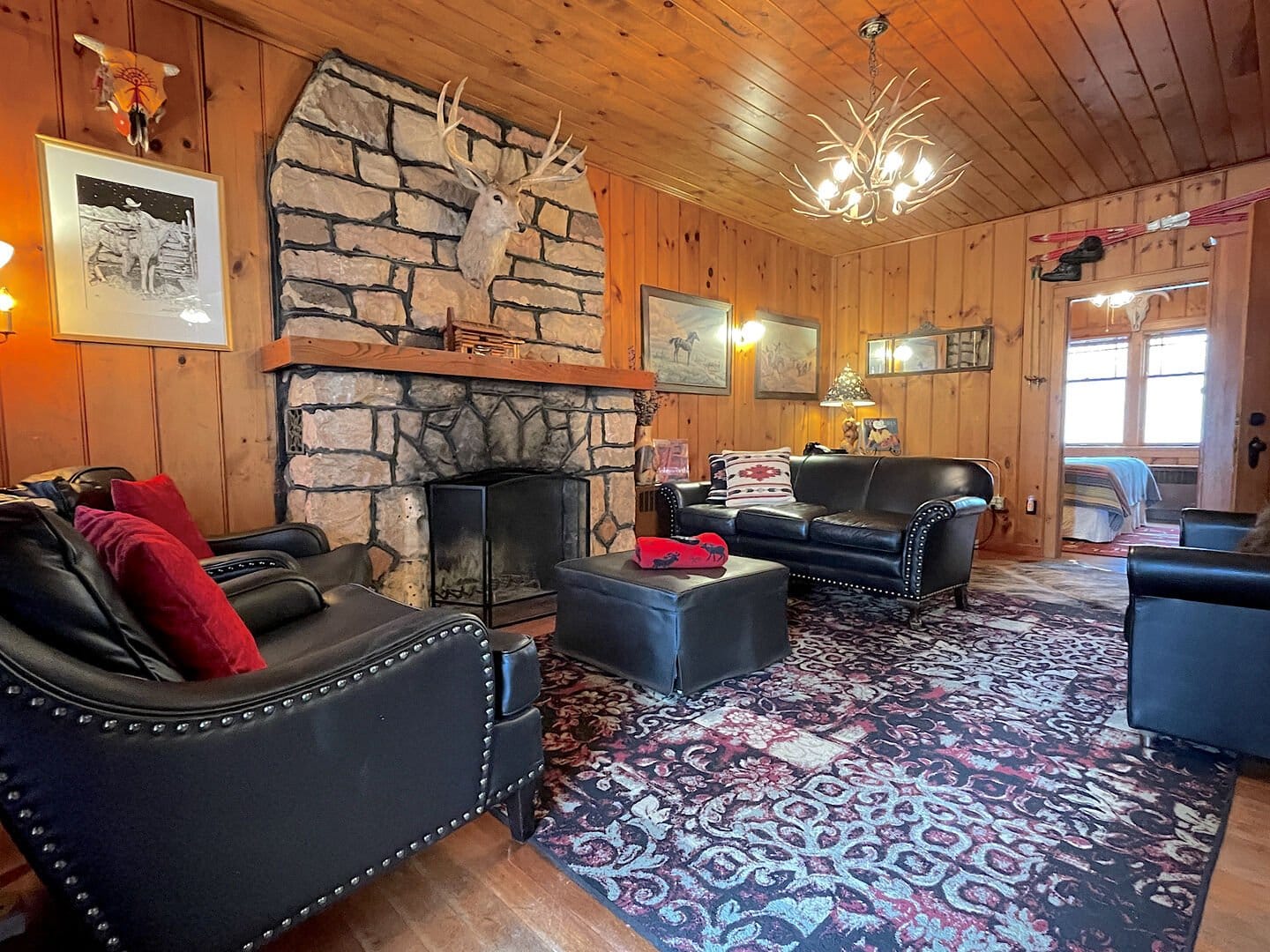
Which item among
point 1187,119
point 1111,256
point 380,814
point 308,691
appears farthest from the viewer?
point 1111,256

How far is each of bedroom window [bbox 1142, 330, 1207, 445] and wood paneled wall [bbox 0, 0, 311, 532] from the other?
8858mm

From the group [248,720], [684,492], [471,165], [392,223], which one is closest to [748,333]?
[684,492]

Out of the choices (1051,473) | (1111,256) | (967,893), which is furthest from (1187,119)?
(967,893)

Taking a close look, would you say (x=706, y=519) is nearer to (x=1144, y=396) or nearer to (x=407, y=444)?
(x=407, y=444)

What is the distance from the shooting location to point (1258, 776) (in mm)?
1752

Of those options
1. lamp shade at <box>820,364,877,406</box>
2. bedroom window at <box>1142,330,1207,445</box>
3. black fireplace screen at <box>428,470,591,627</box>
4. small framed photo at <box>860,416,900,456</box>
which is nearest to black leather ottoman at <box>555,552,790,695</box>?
black fireplace screen at <box>428,470,591,627</box>

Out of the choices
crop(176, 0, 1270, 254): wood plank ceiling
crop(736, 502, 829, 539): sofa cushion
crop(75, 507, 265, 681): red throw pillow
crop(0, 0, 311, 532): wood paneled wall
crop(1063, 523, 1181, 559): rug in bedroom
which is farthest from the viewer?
crop(1063, 523, 1181, 559): rug in bedroom

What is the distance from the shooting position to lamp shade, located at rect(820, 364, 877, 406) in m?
5.34

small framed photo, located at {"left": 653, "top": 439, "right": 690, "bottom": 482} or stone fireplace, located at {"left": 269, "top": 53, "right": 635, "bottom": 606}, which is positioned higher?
stone fireplace, located at {"left": 269, "top": 53, "right": 635, "bottom": 606}

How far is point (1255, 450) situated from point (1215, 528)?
603 mm

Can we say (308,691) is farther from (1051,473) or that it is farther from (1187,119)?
(1051,473)

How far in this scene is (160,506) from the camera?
199 centimetres

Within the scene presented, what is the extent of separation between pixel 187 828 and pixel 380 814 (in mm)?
315

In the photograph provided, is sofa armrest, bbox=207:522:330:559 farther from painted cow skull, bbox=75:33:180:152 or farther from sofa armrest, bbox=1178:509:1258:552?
sofa armrest, bbox=1178:509:1258:552
